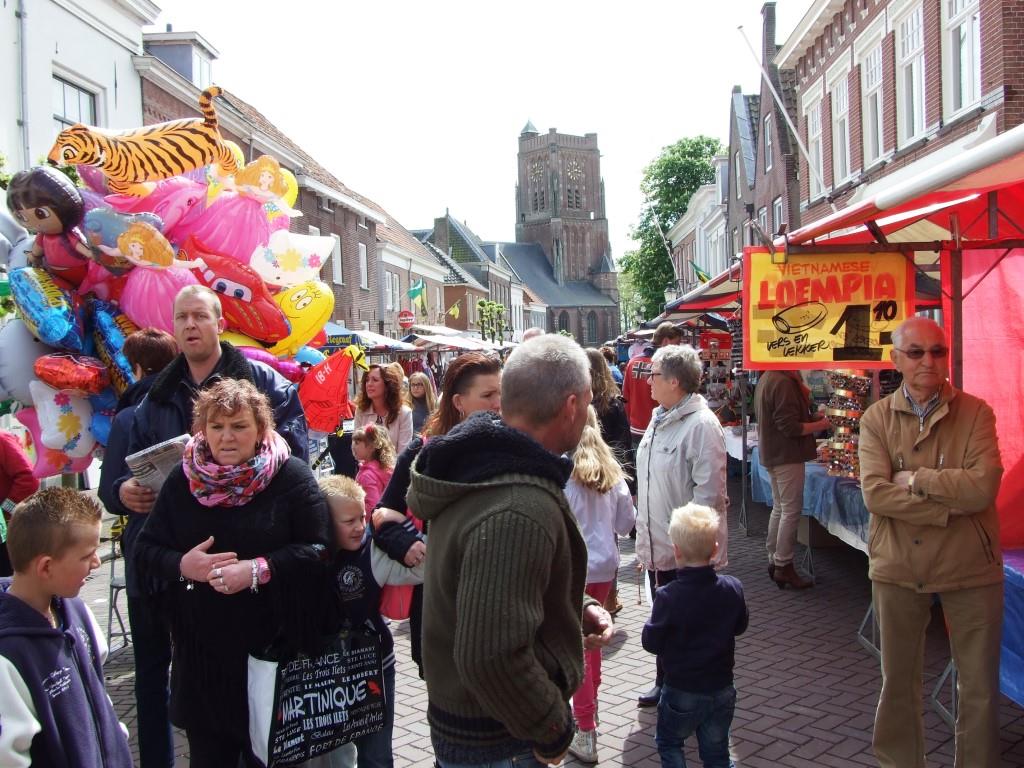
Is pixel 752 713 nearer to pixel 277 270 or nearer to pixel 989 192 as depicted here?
pixel 989 192

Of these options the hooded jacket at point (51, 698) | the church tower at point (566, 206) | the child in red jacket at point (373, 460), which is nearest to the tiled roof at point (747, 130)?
the child in red jacket at point (373, 460)

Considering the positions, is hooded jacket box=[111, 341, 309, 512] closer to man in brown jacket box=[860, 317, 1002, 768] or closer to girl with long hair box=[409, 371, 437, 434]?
man in brown jacket box=[860, 317, 1002, 768]

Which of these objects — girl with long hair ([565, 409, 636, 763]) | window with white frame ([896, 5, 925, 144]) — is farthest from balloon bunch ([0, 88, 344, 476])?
window with white frame ([896, 5, 925, 144])

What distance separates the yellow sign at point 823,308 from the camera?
4.91m

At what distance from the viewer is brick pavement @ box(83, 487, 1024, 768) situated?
4168 mm

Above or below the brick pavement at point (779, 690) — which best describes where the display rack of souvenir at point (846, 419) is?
above

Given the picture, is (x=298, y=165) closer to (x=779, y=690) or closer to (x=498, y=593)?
(x=779, y=690)

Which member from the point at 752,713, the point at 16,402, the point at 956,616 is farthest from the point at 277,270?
the point at 956,616

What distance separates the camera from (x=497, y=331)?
60.6 metres

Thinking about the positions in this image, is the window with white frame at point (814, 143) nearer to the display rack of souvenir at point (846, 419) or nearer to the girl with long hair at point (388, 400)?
the display rack of souvenir at point (846, 419)

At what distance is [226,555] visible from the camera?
110 inches

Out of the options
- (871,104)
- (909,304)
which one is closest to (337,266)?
(871,104)

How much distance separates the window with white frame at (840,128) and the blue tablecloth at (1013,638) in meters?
15.9

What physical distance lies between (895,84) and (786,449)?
36.6 feet
